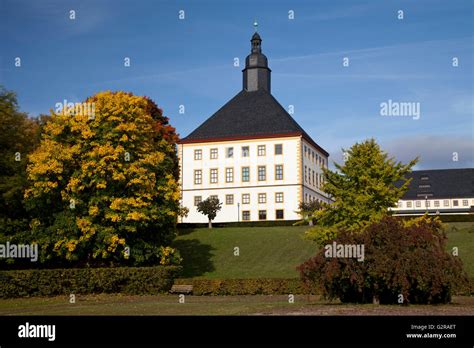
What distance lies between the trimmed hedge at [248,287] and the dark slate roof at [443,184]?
86811mm

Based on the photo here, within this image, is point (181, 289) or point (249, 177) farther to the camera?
point (249, 177)

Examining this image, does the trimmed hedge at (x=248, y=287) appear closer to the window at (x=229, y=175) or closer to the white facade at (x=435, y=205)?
the window at (x=229, y=175)

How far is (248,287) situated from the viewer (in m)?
35.3

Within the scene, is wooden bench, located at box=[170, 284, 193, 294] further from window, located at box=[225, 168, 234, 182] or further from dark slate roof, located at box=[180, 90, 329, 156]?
window, located at box=[225, 168, 234, 182]

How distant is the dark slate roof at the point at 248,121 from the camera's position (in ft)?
265

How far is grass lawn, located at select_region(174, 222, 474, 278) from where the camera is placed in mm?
44281

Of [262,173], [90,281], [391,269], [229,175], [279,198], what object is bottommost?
[90,281]

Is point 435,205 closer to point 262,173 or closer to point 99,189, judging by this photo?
point 262,173

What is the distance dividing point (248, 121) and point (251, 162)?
5.92 meters

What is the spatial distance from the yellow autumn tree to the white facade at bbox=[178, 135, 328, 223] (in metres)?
39.5

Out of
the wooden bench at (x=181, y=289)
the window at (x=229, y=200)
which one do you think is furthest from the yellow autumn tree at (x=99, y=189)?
the window at (x=229, y=200)

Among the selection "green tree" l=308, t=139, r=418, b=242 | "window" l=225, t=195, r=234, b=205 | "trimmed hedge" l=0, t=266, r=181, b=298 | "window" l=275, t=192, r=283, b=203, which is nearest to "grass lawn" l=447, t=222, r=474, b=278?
"green tree" l=308, t=139, r=418, b=242
